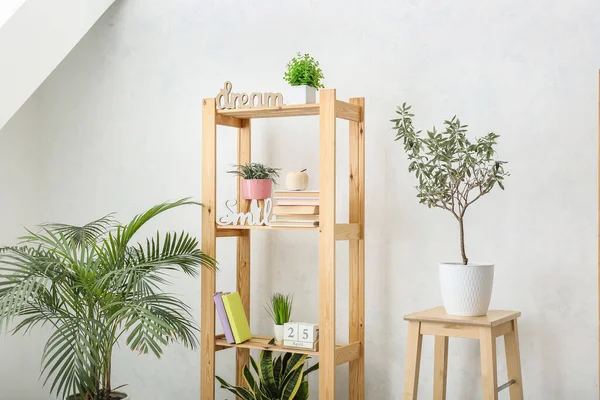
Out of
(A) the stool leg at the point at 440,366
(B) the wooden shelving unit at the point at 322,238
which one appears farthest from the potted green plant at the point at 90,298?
(A) the stool leg at the point at 440,366

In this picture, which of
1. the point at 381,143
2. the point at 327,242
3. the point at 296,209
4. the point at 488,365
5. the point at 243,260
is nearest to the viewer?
the point at 488,365

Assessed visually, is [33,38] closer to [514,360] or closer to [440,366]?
[440,366]

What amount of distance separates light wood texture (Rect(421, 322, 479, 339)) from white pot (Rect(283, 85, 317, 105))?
1.05 metres

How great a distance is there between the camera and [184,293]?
3.88 metres

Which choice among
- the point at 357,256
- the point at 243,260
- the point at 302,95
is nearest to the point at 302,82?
the point at 302,95

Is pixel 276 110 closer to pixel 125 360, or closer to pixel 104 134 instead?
pixel 104 134

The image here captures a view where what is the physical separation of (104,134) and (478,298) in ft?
7.80

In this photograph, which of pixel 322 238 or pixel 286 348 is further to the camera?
pixel 286 348

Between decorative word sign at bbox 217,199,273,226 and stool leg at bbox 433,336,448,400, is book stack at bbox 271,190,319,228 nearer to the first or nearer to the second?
decorative word sign at bbox 217,199,273,226

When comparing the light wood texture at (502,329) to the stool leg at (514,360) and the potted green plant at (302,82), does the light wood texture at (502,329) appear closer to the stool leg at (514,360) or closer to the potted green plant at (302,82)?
the stool leg at (514,360)

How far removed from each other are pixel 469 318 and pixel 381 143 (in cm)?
100

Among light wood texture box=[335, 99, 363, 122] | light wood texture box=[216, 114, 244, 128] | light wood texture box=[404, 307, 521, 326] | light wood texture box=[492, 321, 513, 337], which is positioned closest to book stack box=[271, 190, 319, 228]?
light wood texture box=[335, 99, 363, 122]

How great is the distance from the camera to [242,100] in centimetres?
326

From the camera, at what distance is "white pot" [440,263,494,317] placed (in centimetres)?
272
